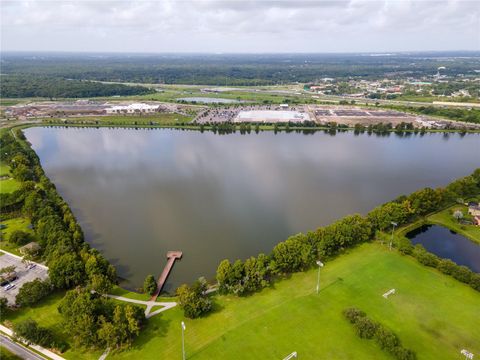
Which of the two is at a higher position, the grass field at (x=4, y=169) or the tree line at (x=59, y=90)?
the tree line at (x=59, y=90)

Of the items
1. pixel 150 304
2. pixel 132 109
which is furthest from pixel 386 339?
pixel 132 109

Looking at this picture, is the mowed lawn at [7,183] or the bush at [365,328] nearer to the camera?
the bush at [365,328]

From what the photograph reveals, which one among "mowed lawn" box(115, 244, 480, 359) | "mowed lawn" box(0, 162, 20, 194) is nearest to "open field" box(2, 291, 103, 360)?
"mowed lawn" box(115, 244, 480, 359)

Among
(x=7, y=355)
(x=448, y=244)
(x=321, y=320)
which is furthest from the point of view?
(x=448, y=244)

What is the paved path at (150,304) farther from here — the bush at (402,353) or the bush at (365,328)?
the bush at (402,353)

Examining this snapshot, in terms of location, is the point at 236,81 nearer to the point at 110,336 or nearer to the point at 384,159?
the point at 384,159

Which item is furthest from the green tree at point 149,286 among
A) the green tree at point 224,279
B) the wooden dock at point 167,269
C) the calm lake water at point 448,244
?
the calm lake water at point 448,244

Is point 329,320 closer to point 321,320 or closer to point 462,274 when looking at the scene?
point 321,320
